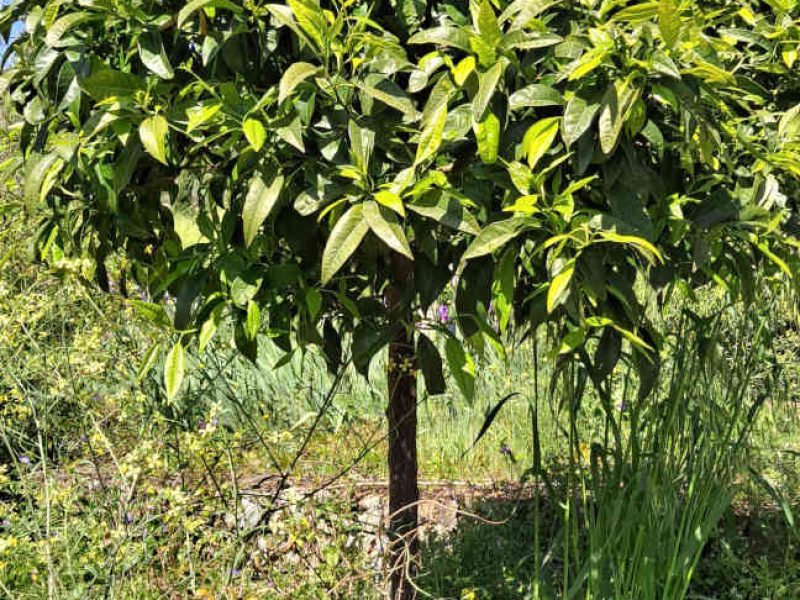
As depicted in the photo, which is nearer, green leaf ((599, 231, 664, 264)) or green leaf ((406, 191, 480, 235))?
green leaf ((599, 231, 664, 264))

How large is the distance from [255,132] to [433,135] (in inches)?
10.9

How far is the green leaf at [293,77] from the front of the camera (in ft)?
4.27

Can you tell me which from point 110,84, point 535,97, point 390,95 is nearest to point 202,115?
point 110,84

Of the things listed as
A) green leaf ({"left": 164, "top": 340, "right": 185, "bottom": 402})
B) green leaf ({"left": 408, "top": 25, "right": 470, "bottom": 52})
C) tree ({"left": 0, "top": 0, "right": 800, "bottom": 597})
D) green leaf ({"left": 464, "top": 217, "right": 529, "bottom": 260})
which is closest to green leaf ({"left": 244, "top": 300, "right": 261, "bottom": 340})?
tree ({"left": 0, "top": 0, "right": 800, "bottom": 597})

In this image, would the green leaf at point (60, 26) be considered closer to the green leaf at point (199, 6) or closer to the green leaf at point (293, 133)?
the green leaf at point (199, 6)

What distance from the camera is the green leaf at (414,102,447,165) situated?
136 centimetres

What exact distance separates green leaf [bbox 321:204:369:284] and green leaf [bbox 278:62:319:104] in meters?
0.20

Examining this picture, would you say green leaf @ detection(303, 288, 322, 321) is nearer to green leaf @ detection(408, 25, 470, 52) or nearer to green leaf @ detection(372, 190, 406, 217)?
green leaf @ detection(372, 190, 406, 217)

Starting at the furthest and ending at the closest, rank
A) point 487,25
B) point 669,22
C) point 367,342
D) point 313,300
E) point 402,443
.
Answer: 1. point 402,443
2. point 367,342
3. point 313,300
4. point 487,25
5. point 669,22

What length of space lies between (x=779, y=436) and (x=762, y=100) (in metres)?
3.20

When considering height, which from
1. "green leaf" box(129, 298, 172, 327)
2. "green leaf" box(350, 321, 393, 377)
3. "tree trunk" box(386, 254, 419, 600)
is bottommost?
"tree trunk" box(386, 254, 419, 600)

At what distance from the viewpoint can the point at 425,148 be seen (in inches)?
53.7

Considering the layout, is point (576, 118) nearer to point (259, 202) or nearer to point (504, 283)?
point (504, 283)

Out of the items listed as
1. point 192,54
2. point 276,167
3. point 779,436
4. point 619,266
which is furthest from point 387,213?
point 779,436
